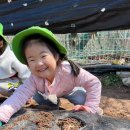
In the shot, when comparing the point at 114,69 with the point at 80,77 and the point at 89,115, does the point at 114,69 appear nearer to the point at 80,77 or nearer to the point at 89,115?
the point at 80,77

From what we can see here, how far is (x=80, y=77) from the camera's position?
7.52 ft

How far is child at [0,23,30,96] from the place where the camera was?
3109 millimetres

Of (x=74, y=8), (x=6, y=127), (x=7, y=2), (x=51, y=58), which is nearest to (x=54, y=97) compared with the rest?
(x=51, y=58)

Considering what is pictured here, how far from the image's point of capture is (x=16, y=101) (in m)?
2.18

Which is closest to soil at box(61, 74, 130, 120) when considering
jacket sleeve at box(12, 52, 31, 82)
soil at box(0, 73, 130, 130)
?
soil at box(0, 73, 130, 130)

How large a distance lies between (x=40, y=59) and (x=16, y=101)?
13.4 inches

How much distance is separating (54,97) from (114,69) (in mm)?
1773

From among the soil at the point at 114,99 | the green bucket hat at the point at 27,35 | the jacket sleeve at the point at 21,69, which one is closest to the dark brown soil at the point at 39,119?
the green bucket hat at the point at 27,35

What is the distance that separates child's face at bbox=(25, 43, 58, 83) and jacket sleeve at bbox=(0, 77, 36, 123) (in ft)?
0.63

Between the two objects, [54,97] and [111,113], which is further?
[111,113]

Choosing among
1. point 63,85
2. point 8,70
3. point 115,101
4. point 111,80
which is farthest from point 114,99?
point 63,85

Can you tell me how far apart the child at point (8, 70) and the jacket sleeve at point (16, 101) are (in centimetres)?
79

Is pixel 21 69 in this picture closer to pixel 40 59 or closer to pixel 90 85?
pixel 90 85

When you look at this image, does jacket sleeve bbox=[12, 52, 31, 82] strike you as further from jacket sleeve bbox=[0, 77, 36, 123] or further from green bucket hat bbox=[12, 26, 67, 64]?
green bucket hat bbox=[12, 26, 67, 64]
